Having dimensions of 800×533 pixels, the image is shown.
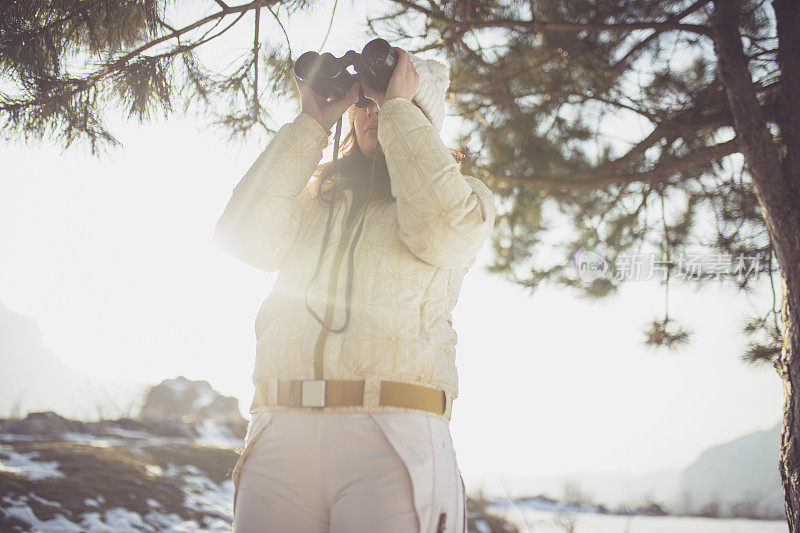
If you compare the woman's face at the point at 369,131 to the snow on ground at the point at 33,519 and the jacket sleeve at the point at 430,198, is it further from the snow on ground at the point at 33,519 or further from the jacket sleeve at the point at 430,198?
the snow on ground at the point at 33,519

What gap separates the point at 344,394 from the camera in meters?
0.70

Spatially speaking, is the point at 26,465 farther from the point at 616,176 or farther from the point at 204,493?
the point at 616,176

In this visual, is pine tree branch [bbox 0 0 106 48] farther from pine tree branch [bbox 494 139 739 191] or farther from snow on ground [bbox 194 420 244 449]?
snow on ground [bbox 194 420 244 449]

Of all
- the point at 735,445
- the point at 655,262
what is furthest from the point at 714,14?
the point at 735,445

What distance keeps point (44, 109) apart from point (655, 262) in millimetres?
3022

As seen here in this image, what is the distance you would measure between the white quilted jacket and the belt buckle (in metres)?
0.01

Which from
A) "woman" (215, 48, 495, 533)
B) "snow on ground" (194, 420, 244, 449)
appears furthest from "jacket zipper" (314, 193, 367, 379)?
"snow on ground" (194, 420, 244, 449)

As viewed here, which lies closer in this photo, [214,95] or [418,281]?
[418,281]

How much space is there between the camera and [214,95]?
5.81 feet

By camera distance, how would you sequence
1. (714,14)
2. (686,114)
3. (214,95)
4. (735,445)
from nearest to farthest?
(214,95)
(714,14)
(686,114)
(735,445)

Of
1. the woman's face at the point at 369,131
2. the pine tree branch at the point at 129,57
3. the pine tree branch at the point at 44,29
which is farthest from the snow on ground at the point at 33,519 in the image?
the woman's face at the point at 369,131

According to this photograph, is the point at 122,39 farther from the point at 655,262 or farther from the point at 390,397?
the point at 655,262

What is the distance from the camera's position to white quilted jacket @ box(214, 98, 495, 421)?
73 centimetres

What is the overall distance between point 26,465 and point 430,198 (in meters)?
2.35
